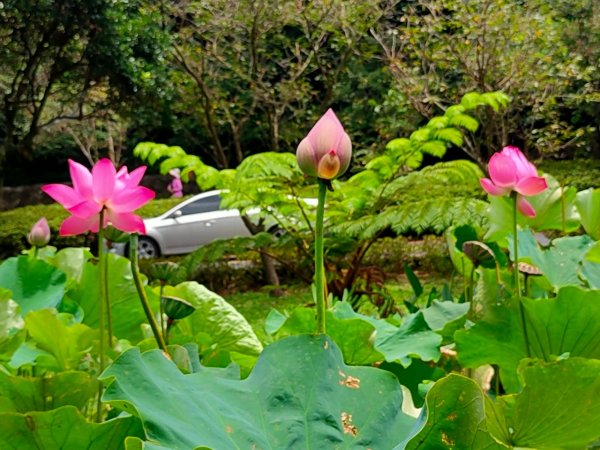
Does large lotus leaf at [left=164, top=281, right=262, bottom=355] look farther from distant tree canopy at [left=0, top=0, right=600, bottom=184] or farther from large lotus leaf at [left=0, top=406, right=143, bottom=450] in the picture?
distant tree canopy at [left=0, top=0, right=600, bottom=184]

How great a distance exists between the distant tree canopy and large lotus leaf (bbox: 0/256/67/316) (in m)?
5.21

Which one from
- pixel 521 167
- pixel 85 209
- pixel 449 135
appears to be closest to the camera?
pixel 85 209

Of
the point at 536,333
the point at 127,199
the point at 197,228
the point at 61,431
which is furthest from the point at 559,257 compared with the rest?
the point at 197,228

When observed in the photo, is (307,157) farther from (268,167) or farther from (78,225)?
(268,167)

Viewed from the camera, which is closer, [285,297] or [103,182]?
[103,182]

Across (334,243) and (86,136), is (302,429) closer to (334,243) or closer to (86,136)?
(334,243)

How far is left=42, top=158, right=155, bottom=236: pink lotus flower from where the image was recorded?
0.60m

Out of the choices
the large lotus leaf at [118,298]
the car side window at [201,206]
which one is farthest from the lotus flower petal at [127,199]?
the car side window at [201,206]

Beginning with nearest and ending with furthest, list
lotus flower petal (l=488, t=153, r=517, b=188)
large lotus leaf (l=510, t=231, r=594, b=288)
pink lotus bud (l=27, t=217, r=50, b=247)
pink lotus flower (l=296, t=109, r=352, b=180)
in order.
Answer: pink lotus flower (l=296, t=109, r=352, b=180) → lotus flower petal (l=488, t=153, r=517, b=188) → large lotus leaf (l=510, t=231, r=594, b=288) → pink lotus bud (l=27, t=217, r=50, b=247)

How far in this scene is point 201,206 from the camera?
905 centimetres

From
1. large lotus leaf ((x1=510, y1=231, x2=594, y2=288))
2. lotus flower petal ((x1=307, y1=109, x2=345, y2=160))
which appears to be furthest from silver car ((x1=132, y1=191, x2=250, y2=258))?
lotus flower petal ((x1=307, y1=109, x2=345, y2=160))

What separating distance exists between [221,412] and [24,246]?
6938 millimetres

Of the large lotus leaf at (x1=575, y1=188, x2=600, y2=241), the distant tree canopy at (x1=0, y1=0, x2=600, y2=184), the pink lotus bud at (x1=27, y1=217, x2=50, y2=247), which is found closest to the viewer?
the large lotus leaf at (x1=575, y1=188, x2=600, y2=241)

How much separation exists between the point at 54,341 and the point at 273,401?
34 centimetres
